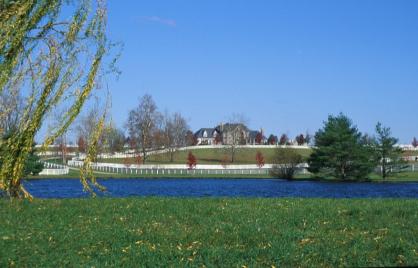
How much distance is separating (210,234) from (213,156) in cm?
9501

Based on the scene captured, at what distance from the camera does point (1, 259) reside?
28.0 ft

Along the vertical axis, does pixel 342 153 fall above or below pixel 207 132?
below

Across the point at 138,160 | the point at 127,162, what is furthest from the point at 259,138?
the point at 127,162

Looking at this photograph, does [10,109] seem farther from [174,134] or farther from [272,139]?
[272,139]

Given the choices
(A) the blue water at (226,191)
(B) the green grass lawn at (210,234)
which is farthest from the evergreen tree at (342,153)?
(B) the green grass lawn at (210,234)

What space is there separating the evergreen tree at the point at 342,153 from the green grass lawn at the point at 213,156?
31553 millimetres

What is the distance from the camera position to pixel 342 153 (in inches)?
2206

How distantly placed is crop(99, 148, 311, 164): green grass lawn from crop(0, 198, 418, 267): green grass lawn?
7537cm

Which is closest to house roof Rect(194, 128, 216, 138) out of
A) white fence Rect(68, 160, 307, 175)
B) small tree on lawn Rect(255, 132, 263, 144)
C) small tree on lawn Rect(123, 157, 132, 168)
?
small tree on lawn Rect(255, 132, 263, 144)

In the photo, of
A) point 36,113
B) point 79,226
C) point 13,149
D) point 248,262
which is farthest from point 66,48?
point 248,262

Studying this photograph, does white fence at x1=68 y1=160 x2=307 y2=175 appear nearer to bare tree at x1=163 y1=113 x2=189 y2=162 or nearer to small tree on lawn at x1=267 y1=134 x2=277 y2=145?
bare tree at x1=163 y1=113 x2=189 y2=162

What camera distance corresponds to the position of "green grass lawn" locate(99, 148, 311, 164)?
310ft

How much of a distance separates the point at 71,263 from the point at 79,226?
9.68 feet

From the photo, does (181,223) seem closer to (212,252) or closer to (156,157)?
(212,252)
